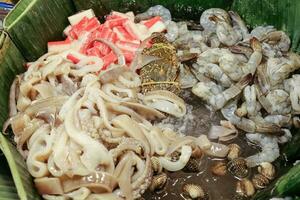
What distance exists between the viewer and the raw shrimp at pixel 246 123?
4.07m

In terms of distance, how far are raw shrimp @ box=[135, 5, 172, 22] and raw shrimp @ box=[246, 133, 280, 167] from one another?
1830 mm

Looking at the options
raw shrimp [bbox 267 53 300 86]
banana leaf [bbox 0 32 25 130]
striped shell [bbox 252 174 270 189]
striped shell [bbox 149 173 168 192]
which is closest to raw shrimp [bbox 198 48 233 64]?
raw shrimp [bbox 267 53 300 86]

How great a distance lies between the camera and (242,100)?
4336 millimetres

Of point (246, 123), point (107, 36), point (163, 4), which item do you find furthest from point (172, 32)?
point (246, 123)

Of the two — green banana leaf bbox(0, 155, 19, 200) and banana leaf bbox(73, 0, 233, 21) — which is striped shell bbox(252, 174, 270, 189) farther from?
banana leaf bbox(73, 0, 233, 21)

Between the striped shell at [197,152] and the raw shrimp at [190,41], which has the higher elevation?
the raw shrimp at [190,41]

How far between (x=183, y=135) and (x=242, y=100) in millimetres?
735

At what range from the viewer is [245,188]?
378 centimetres

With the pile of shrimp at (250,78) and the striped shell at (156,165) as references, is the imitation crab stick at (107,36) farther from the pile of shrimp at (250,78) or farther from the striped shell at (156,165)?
the striped shell at (156,165)

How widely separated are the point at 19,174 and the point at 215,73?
2.15 metres

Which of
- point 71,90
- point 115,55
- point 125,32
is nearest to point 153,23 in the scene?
point 125,32

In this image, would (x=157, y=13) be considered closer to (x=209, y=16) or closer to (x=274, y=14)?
(x=209, y=16)

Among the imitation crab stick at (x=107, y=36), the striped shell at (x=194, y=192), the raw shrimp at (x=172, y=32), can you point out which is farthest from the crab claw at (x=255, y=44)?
the striped shell at (x=194, y=192)

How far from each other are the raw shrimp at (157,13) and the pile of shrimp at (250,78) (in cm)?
44
